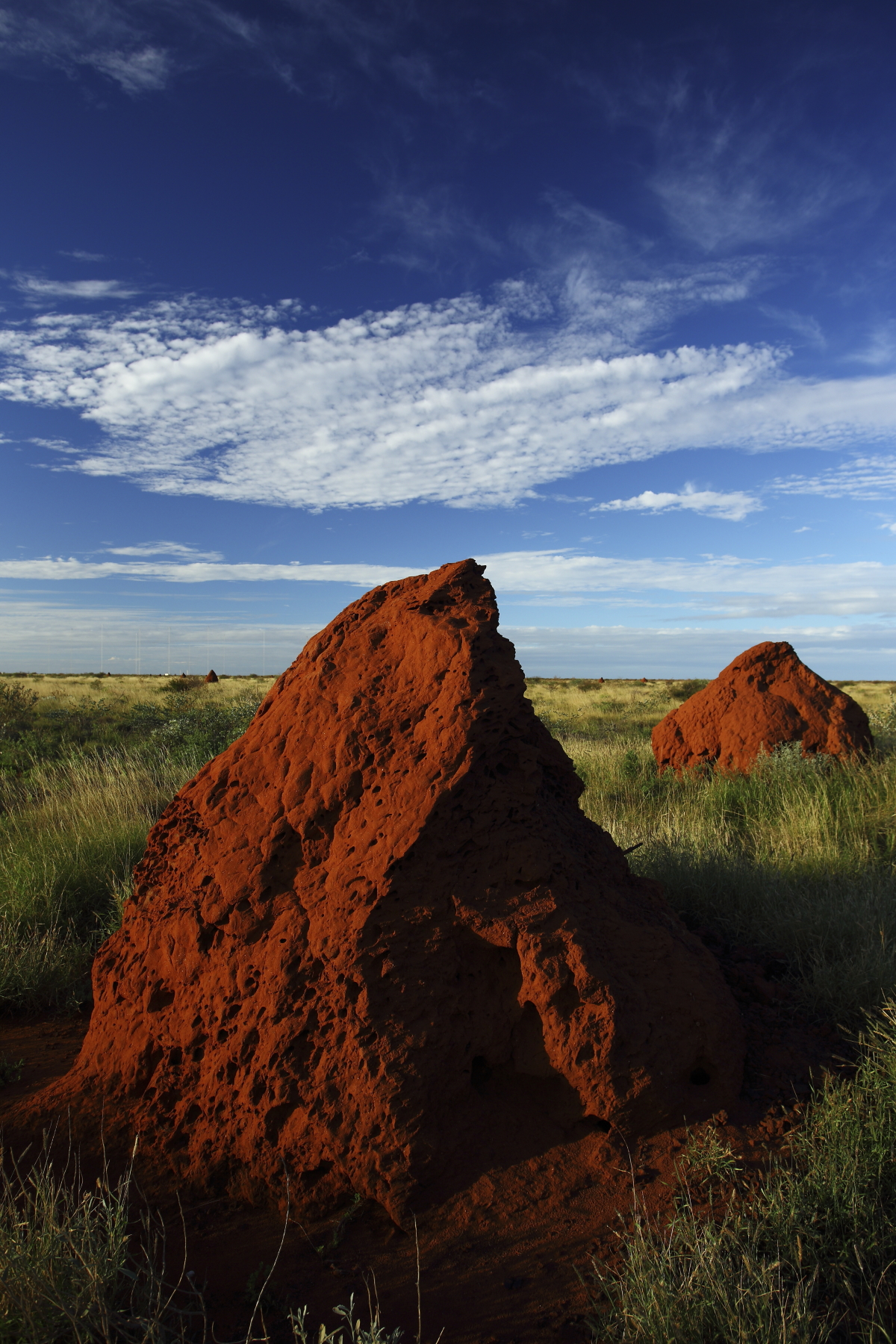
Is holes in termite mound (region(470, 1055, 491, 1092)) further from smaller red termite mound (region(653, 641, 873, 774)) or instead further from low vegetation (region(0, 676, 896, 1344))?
smaller red termite mound (region(653, 641, 873, 774))

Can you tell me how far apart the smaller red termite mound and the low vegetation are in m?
0.34

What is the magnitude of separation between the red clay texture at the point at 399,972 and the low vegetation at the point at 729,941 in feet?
1.24

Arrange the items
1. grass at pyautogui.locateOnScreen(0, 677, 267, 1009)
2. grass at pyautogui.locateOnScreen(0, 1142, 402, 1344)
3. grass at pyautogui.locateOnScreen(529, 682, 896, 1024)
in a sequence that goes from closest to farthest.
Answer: grass at pyautogui.locateOnScreen(0, 1142, 402, 1344)
grass at pyautogui.locateOnScreen(529, 682, 896, 1024)
grass at pyautogui.locateOnScreen(0, 677, 267, 1009)

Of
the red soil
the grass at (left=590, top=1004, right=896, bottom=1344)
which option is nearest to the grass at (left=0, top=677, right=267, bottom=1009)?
the red soil

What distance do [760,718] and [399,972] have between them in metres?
8.29

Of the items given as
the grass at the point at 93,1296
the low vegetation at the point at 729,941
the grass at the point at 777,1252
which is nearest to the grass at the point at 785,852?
the low vegetation at the point at 729,941

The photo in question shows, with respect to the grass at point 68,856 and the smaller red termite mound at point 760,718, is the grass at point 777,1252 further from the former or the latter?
the smaller red termite mound at point 760,718

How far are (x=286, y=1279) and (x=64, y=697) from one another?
28.7 m

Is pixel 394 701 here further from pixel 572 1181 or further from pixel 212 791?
pixel 572 1181

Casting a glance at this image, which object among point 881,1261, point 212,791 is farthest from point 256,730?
point 881,1261

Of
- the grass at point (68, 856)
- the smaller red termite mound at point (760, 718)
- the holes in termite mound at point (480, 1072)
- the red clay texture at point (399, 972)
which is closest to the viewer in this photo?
the red clay texture at point (399, 972)

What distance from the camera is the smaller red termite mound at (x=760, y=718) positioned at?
9.52 metres

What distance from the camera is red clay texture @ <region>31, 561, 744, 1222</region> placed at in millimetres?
2404

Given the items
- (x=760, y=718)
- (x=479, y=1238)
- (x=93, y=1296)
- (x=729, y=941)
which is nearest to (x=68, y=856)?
(x=93, y=1296)
